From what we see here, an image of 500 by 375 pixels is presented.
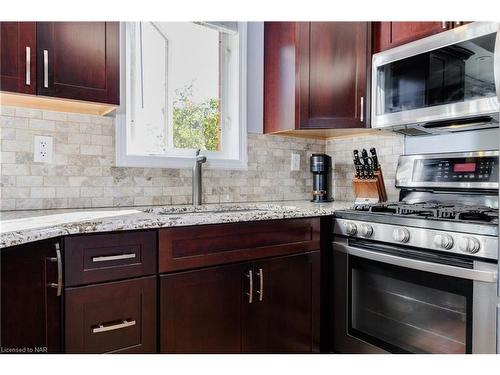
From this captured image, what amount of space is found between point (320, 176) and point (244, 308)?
1.08 m

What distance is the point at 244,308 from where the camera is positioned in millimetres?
1595

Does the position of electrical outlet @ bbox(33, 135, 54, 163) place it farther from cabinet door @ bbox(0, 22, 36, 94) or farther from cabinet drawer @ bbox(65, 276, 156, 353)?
cabinet drawer @ bbox(65, 276, 156, 353)

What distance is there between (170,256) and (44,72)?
34.2 inches

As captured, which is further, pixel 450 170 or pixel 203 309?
pixel 450 170

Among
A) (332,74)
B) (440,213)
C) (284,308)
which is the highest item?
(332,74)

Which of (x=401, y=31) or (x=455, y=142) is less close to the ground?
(x=401, y=31)

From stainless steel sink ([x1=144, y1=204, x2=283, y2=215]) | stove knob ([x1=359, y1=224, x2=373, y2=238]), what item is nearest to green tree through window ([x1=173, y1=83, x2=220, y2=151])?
stainless steel sink ([x1=144, y1=204, x2=283, y2=215])

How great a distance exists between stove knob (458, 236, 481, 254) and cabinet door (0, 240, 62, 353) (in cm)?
143

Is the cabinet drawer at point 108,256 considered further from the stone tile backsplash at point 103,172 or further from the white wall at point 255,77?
the white wall at point 255,77

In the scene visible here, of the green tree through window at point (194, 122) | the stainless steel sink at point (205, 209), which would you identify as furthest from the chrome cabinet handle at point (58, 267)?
the green tree through window at point (194, 122)

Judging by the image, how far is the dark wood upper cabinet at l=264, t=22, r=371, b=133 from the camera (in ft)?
6.95

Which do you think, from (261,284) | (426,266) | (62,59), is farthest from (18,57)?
(426,266)

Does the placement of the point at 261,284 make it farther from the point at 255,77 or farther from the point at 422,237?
the point at 255,77
